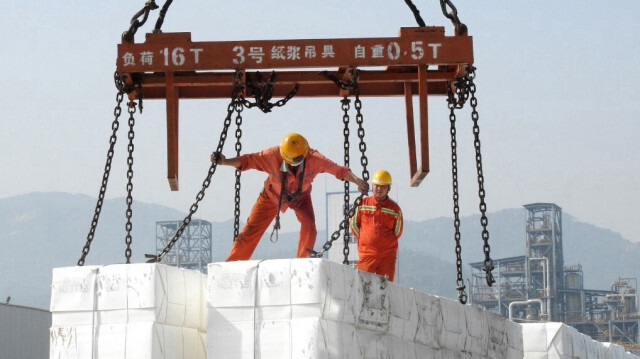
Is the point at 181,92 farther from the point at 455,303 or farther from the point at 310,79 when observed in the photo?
the point at 455,303

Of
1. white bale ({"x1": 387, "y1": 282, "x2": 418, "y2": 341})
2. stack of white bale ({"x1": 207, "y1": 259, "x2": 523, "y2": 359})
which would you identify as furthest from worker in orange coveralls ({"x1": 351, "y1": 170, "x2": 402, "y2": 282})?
stack of white bale ({"x1": 207, "y1": 259, "x2": 523, "y2": 359})

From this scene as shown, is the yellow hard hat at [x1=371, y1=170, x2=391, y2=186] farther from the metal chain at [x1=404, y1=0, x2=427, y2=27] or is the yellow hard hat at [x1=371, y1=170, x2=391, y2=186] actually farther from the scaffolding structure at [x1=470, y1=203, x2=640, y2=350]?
the scaffolding structure at [x1=470, y1=203, x2=640, y2=350]

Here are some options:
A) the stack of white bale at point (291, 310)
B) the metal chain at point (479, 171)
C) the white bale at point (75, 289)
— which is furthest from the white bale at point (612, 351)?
the white bale at point (75, 289)

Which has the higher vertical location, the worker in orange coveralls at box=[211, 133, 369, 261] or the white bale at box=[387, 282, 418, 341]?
the worker in orange coveralls at box=[211, 133, 369, 261]

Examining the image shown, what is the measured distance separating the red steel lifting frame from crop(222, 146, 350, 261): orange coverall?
1.06 m

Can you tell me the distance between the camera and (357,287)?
27.5 ft

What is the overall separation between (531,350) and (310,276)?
6.94m

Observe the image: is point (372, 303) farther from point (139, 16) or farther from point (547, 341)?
point (547, 341)

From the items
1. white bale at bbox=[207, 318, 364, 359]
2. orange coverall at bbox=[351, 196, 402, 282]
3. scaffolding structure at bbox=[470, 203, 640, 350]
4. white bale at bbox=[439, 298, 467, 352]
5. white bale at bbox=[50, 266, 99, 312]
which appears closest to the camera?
white bale at bbox=[207, 318, 364, 359]

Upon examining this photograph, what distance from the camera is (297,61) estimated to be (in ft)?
37.9

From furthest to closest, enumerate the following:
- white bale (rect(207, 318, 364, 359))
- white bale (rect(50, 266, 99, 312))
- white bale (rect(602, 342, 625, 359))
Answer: white bale (rect(602, 342, 625, 359)) → white bale (rect(50, 266, 99, 312)) → white bale (rect(207, 318, 364, 359))

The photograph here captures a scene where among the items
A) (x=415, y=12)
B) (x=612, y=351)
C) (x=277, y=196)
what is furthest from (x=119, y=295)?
(x=612, y=351)

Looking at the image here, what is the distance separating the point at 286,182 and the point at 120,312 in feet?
10.4

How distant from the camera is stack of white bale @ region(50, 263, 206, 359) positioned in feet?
27.0
